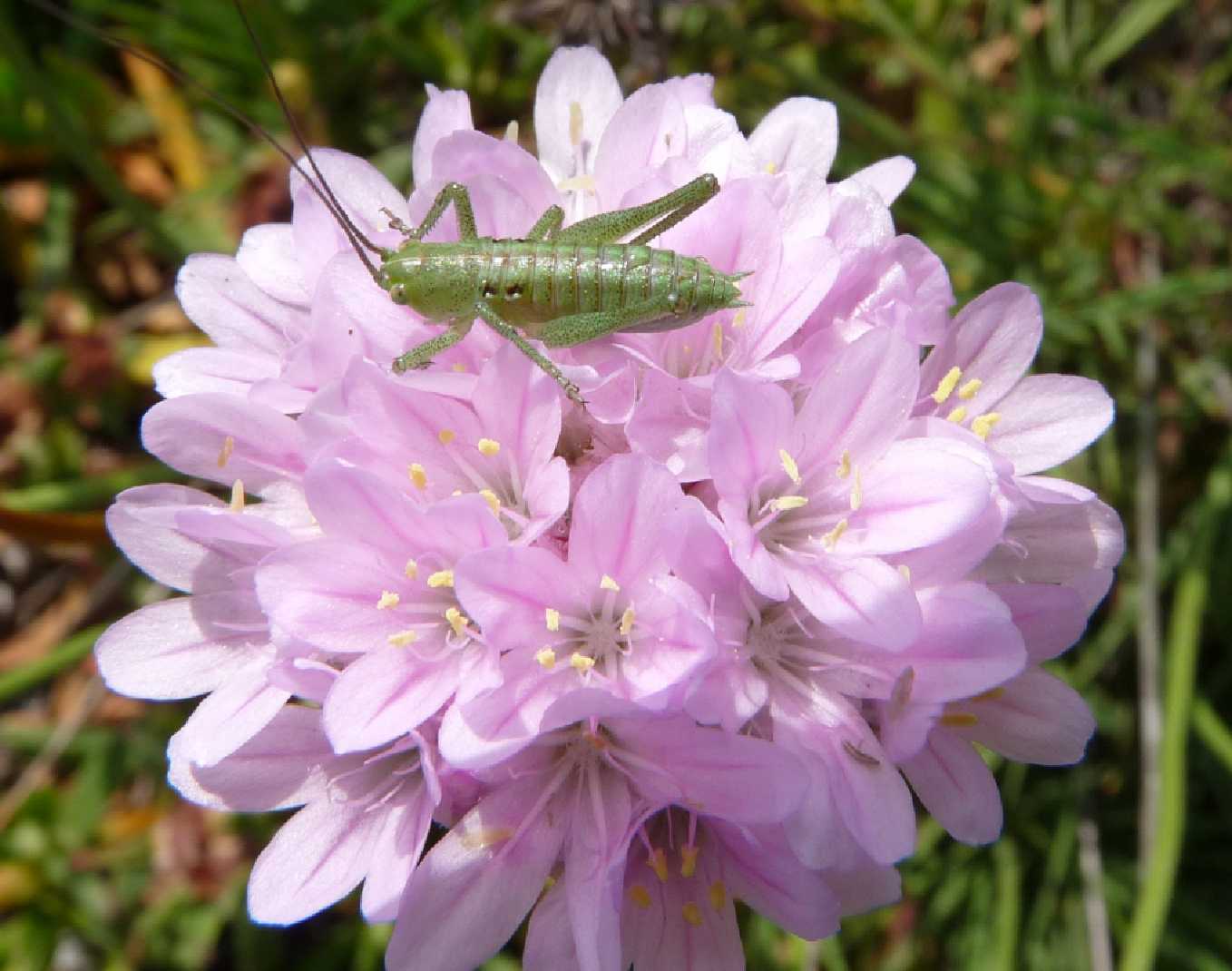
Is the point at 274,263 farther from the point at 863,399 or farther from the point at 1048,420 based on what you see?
the point at 1048,420

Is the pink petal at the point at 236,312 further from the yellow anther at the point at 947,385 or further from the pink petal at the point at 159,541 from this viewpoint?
the yellow anther at the point at 947,385

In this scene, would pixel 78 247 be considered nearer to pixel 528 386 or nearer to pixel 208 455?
pixel 208 455

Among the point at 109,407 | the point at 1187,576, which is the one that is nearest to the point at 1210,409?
the point at 1187,576

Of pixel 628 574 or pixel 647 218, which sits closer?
pixel 628 574

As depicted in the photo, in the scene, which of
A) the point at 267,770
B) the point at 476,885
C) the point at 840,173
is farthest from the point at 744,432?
the point at 840,173

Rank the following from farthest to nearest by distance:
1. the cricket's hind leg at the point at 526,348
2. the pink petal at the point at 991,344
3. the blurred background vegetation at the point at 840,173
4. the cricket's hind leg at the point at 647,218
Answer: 1. the blurred background vegetation at the point at 840,173
2. the pink petal at the point at 991,344
3. the cricket's hind leg at the point at 647,218
4. the cricket's hind leg at the point at 526,348

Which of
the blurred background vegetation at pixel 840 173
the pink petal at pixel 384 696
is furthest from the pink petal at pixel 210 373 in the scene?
the blurred background vegetation at pixel 840 173

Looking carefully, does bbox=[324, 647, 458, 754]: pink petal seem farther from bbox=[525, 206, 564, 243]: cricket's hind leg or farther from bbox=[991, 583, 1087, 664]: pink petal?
bbox=[991, 583, 1087, 664]: pink petal
